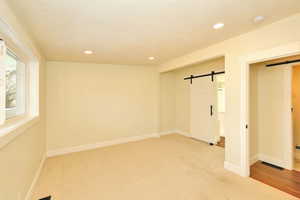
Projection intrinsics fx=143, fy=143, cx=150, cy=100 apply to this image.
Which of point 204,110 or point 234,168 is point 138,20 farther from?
point 204,110

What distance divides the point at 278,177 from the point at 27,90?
451cm

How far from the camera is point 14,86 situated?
83.9 inches

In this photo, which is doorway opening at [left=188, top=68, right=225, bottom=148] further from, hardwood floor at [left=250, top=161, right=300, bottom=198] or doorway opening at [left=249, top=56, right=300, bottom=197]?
hardwood floor at [left=250, top=161, right=300, bottom=198]

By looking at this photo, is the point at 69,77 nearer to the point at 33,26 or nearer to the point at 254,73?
the point at 33,26

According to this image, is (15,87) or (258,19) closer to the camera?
(258,19)

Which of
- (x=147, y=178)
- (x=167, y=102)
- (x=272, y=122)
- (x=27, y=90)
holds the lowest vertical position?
(x=147, y=178)

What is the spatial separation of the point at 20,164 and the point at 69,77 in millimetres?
2604

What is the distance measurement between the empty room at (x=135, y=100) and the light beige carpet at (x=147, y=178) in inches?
0.9

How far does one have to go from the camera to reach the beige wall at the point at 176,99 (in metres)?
5.10

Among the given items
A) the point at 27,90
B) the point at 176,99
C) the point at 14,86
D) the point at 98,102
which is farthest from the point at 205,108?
the point at 14,86

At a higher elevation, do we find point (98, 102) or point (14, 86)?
point (14, 86)

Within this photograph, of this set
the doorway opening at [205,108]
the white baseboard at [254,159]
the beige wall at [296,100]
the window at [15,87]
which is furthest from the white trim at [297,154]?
the window at [15,87]

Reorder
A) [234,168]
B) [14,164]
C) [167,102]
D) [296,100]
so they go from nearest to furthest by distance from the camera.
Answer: [14,164] < [234,168] < [296,100] < [167,102]

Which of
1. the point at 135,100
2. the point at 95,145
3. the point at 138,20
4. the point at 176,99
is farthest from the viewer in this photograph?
the point at 176,99
